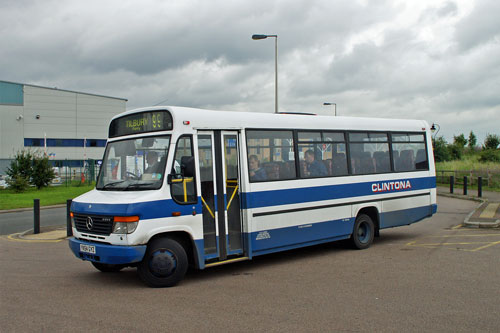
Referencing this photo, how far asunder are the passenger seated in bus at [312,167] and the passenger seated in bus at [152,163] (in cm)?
341

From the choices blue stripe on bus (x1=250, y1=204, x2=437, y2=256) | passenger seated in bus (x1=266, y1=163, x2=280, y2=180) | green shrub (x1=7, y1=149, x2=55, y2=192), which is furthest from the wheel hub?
green shrub (x1=7, y1=149, x2=55, y2=192)

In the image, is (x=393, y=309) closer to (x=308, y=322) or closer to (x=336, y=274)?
(x=308, y=322)

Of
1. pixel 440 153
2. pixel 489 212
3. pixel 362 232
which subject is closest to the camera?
pixel 362 232

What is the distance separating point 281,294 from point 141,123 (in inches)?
146

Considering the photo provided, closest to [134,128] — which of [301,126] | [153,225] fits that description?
[153,225]

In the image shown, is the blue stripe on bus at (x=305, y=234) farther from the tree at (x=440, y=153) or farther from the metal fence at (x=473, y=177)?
the tree at (x=440, y=153)

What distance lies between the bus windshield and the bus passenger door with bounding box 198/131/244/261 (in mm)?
747

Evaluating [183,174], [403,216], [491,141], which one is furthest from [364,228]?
[491,141]

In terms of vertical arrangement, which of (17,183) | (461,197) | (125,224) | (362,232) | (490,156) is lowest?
(362,232)

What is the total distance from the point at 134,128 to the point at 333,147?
442 cm

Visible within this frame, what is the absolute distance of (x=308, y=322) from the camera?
18.4ft

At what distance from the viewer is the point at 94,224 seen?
24.4 feet

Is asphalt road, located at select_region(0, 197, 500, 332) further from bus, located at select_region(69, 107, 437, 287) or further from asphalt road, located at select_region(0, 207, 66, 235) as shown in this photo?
asphalt road, located at select_region(0, 207, 66, 235)

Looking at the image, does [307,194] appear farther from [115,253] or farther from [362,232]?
[115,253]
